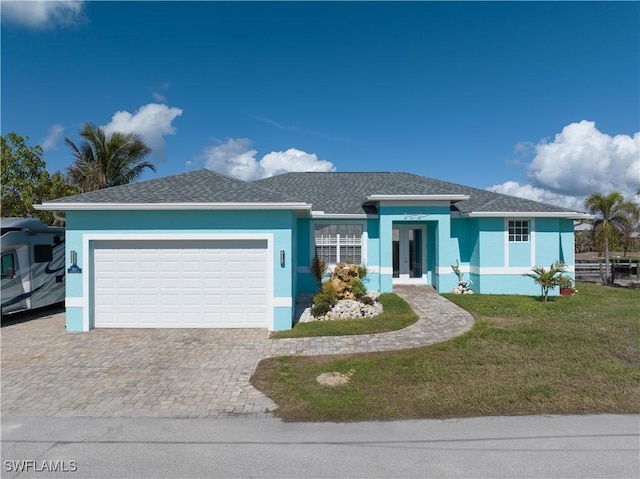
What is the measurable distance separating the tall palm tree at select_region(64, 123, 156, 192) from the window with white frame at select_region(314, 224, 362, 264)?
13.5 metres

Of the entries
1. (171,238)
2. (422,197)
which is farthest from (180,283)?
(422,197)

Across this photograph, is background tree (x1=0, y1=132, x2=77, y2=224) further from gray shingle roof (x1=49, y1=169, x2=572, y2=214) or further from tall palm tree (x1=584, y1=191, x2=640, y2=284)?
tall palm tree (x1=584, y1=191, x2=640, y2=284)

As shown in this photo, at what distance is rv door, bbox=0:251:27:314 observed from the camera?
10367mm

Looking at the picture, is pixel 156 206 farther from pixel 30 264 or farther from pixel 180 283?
pixel 30 264

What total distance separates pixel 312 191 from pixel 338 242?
355 centimetres

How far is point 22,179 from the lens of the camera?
1541cm

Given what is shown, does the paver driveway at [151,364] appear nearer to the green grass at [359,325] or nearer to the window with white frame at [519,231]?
the green grass at [359,325]

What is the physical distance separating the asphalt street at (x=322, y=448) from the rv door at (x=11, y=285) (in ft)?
24.6

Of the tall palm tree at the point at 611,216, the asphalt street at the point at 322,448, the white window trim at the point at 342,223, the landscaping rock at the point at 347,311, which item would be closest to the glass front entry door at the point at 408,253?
the white window trim at the point at 342,223

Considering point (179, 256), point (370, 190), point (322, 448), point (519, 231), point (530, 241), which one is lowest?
point (322, 448)

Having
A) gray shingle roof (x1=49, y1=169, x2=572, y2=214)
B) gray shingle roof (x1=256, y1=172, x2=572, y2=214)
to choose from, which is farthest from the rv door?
gray shingle roof (x1=256, y1=172, x2=572, y2=214)

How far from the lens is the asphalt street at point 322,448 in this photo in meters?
3.68

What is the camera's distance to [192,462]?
3.84 m

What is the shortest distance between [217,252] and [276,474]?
22.0 feet
